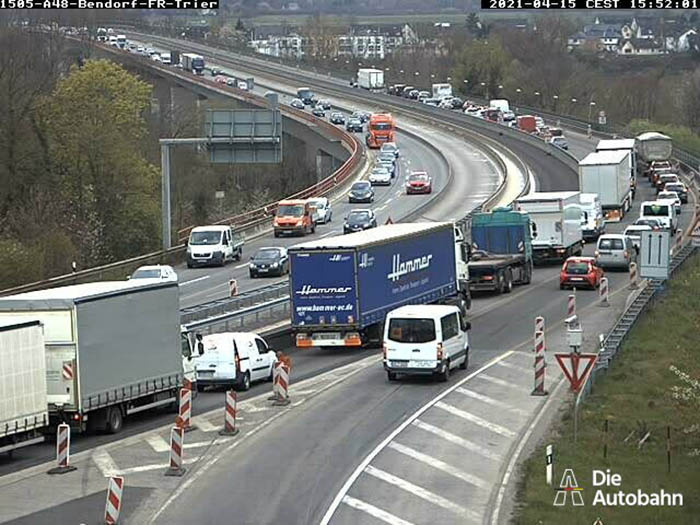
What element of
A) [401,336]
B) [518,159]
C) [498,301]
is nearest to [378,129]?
[518,159]

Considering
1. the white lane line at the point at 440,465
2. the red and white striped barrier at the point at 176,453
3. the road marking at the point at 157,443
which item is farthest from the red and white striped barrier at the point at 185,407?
the white lane line at the point at 440,465

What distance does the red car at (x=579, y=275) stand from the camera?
5638cm

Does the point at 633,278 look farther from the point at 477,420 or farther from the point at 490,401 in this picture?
the point at 477,420

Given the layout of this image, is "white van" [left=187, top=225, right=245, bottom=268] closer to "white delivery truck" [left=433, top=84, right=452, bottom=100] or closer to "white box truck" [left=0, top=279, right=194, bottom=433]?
"white box truck" [left=0, top=279, right=194, bottom=433]

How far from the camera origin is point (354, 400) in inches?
1393

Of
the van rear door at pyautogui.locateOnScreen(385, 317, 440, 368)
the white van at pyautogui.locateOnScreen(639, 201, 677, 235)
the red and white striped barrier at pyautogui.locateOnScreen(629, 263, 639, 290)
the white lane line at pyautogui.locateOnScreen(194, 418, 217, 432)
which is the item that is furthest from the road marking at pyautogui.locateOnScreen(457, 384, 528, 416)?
the white van at pyautogui.locateOnScreen(639, 201, 677, 235)

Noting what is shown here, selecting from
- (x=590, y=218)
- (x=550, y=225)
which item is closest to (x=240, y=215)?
(x=590, y=218)

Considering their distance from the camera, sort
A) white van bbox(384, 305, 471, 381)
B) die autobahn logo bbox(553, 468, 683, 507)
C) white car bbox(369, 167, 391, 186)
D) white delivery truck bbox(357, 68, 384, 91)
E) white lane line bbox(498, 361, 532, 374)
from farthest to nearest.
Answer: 1. white delivery truck bbox(357, 68, 384, 91)
2. white car bbox(369, 167, 391, 186)
3. white lane line bbox(498, 361, 532, 374)
4. white van bbox(384, 305, 471, 381)
5. die autobahn logo bbox(553, 468, 683, 507)

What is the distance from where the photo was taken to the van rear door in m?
36.6

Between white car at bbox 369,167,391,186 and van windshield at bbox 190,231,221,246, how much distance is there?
1309 inches

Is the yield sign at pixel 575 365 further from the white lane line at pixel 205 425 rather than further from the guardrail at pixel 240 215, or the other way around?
the guardrail at pixel 240 215

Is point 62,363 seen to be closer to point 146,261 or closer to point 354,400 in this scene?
point 354,400

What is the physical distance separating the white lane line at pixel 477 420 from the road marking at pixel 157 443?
6.24 metres

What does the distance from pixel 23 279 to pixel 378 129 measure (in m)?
63.0
